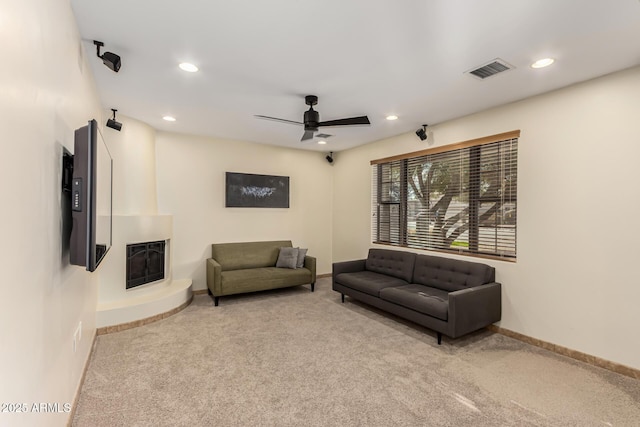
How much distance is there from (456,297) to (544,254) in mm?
1078

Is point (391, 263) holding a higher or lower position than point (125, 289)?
higher

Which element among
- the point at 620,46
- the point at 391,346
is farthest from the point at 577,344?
the point at 620,46

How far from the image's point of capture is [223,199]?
17.7 ft

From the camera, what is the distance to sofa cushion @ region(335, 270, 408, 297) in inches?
164

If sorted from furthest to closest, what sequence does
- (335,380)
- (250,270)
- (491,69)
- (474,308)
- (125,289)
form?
(250,270) < (125,289) < (474,308) < (491,69) < (335,380)

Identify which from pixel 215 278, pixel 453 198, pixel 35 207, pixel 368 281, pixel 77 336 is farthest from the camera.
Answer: pixel 215 278

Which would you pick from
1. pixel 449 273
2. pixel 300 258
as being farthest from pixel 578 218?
pixel 300 258

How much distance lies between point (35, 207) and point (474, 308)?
3605mm

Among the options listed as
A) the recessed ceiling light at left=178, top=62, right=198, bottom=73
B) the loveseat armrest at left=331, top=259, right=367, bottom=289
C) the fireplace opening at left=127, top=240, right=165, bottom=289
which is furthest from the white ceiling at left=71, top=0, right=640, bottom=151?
the loveseat armrest at left=331, top=259, right=367, bottom=289

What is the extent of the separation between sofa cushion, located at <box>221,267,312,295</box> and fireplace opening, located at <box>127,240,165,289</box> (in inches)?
35.7

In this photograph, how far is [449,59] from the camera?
8.36 ft

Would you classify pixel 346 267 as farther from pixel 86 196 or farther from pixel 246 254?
pixel 86 196

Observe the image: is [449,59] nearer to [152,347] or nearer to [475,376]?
[475,376]

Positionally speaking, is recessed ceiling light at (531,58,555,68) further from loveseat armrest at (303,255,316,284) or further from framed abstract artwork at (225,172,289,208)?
framed abstract artwork at (225,172,289,208)
